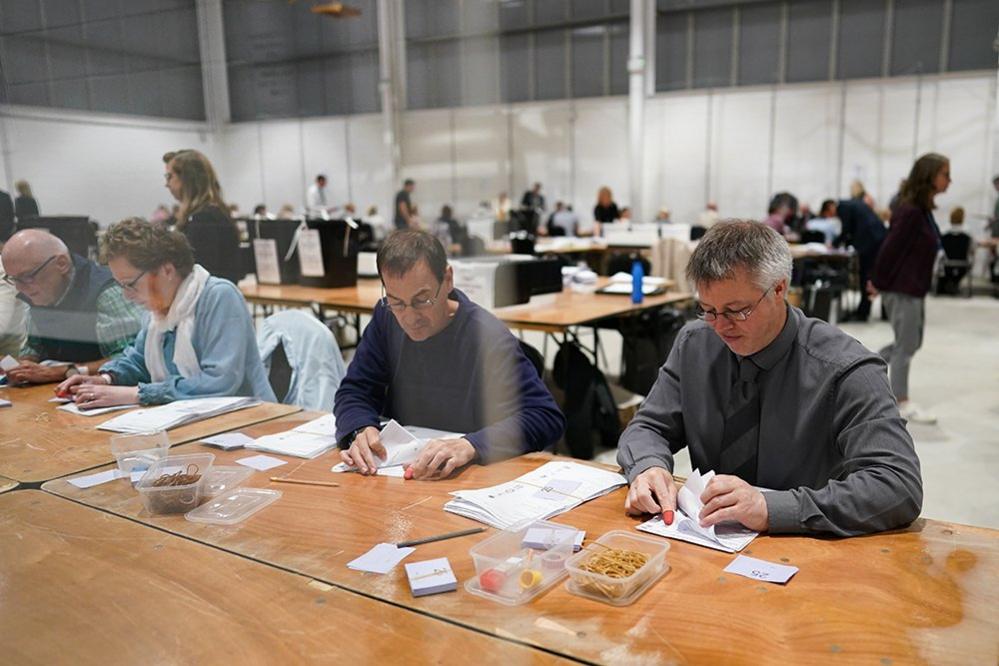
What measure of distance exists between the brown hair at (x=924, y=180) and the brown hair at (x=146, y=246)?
131 inches

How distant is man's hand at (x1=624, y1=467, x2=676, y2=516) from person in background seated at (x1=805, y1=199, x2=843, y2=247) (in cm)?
786

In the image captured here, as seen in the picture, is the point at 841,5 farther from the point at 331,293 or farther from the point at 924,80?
the point at 331,293

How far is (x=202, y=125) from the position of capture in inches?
72.9

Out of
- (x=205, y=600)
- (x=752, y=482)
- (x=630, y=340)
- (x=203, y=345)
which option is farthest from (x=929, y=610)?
(x=630, y=340)

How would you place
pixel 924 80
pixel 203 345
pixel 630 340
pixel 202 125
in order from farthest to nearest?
1. pixel 924 80
2. pixel 630 340
3. pixel 203 345
4. pixel 202 125

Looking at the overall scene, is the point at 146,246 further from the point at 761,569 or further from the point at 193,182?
the point at 761,569

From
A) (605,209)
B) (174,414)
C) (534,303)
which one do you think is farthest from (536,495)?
(605,209)

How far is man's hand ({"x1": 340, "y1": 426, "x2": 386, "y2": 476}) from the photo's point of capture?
1.58 meters

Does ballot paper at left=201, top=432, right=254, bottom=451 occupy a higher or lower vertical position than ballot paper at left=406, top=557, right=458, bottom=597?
lower

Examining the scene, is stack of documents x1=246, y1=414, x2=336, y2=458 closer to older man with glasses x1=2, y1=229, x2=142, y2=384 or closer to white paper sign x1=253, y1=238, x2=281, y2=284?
older man with glasses x1=2, y1=229, x2=142, y2=384

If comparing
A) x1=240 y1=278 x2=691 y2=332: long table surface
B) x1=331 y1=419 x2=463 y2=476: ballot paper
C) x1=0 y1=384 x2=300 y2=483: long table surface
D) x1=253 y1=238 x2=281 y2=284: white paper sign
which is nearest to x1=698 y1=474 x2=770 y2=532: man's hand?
x1=331 y1=419 x2=463 y2=476: ballot paper

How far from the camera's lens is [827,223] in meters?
9.06

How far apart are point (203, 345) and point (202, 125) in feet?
2.18

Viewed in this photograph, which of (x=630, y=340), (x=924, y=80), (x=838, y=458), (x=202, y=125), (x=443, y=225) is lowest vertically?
(x=630, y=340)
